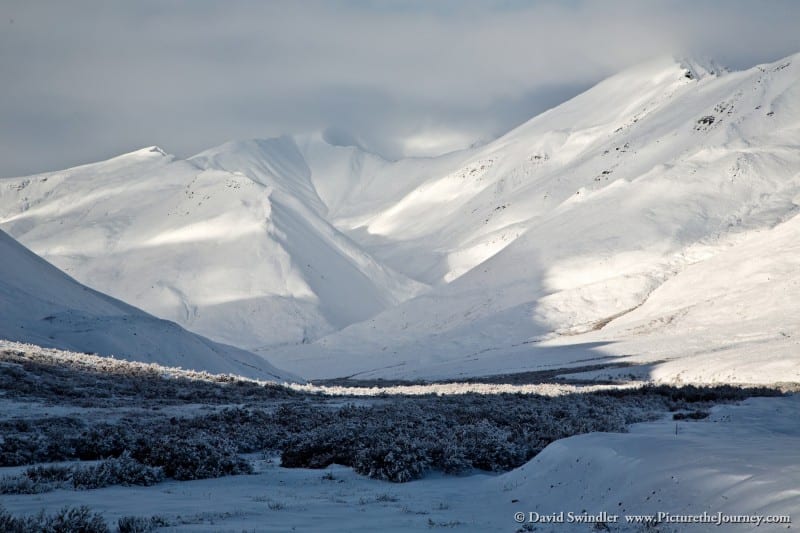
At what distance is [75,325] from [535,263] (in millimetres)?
68996

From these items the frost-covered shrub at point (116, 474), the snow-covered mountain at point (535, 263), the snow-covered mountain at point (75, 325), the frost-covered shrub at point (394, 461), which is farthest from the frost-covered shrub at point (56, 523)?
the snow-covered mountain at point (535, 263)

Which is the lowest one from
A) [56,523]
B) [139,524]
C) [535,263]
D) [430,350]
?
[139,524]

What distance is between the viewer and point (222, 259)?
12675 centimetres

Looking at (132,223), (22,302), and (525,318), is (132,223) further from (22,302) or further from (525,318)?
(22,302)

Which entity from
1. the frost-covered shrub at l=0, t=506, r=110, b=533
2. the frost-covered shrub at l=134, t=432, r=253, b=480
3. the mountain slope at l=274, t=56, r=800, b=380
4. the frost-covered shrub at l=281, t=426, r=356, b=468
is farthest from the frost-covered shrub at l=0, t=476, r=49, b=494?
the mountain slope at l=274, t=56, r=800, b=380

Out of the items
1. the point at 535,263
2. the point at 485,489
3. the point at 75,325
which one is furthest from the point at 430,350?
the point at 485,489

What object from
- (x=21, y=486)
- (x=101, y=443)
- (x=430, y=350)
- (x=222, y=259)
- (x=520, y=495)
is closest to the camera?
(x=21, y=486)

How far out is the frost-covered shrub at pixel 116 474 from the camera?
11.7 metres

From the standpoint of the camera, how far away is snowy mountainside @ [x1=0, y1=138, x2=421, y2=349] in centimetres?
11669

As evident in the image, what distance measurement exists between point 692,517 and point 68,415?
52.1 feet

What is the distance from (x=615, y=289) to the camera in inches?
3462

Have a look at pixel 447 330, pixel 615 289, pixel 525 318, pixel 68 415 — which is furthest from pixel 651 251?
pixel 68 415

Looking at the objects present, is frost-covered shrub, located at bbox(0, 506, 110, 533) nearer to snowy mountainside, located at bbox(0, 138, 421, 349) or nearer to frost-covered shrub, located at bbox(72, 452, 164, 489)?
frost-covered shrub, located at bbox(72, 452, 164, 489)

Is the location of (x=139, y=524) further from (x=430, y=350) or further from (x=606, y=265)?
(x=606, y=265)
